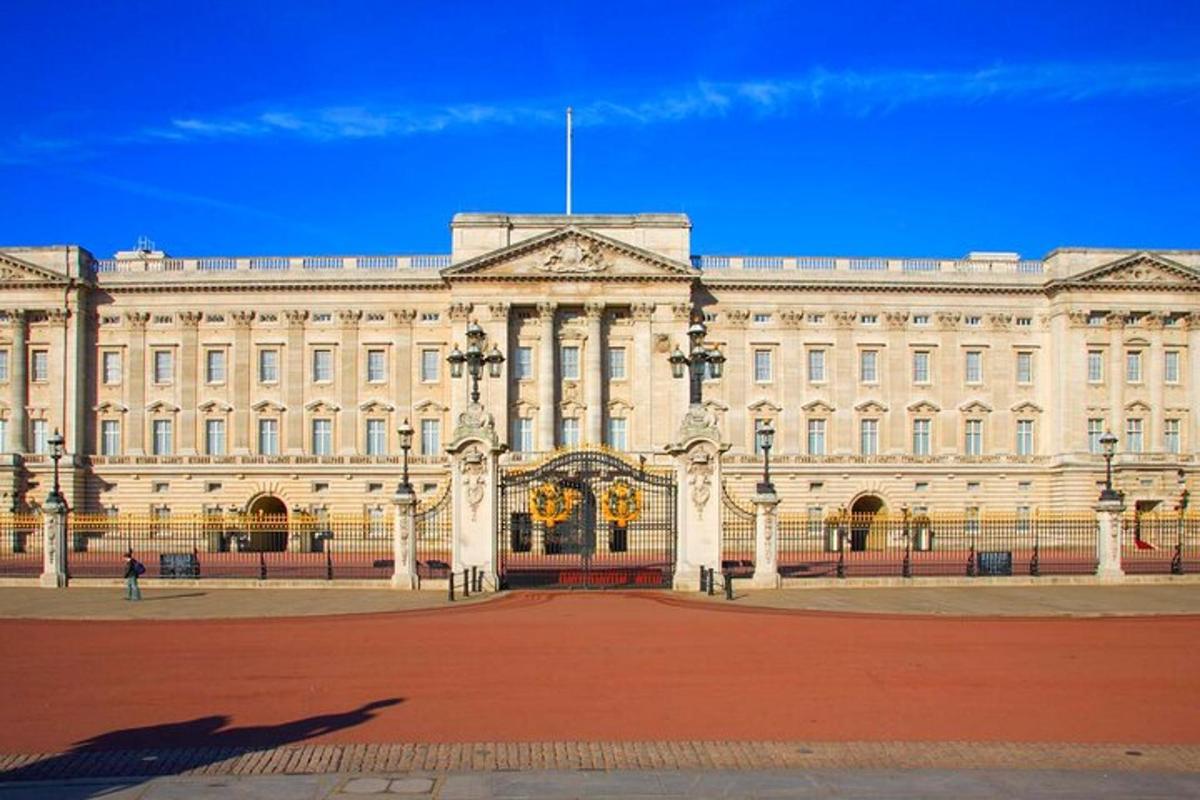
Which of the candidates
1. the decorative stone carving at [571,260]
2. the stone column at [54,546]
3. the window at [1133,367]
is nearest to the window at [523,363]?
the decorative stone carving at [571,260]

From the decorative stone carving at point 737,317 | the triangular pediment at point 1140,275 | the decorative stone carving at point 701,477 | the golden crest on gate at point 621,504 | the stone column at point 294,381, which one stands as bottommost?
the golden crest on gate at point 621,504

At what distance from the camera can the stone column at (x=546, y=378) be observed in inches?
2378

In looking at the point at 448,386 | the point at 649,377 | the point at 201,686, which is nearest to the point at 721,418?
the point at 649,377

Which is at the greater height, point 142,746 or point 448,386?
point 448,386

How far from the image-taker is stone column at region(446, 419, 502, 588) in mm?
30828

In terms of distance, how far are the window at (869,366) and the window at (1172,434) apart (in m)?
16.3

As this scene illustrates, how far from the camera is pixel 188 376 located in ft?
207

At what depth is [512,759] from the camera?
1258 centimetres

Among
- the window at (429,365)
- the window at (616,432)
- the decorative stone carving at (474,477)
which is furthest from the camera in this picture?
the window at (429,365)

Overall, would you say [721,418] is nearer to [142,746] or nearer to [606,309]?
[606,309]

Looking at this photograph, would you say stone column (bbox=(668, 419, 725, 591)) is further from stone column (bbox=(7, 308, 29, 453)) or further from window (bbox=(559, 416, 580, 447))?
stone column (bbox=(7, 308, 29, 453))

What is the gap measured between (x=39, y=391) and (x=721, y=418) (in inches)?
A: 1511

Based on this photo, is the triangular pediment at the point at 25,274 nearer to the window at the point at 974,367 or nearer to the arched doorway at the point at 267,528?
the arched doorway at the point at 267,528

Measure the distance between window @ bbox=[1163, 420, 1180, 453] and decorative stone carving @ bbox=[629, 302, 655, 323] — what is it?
1173 inches
